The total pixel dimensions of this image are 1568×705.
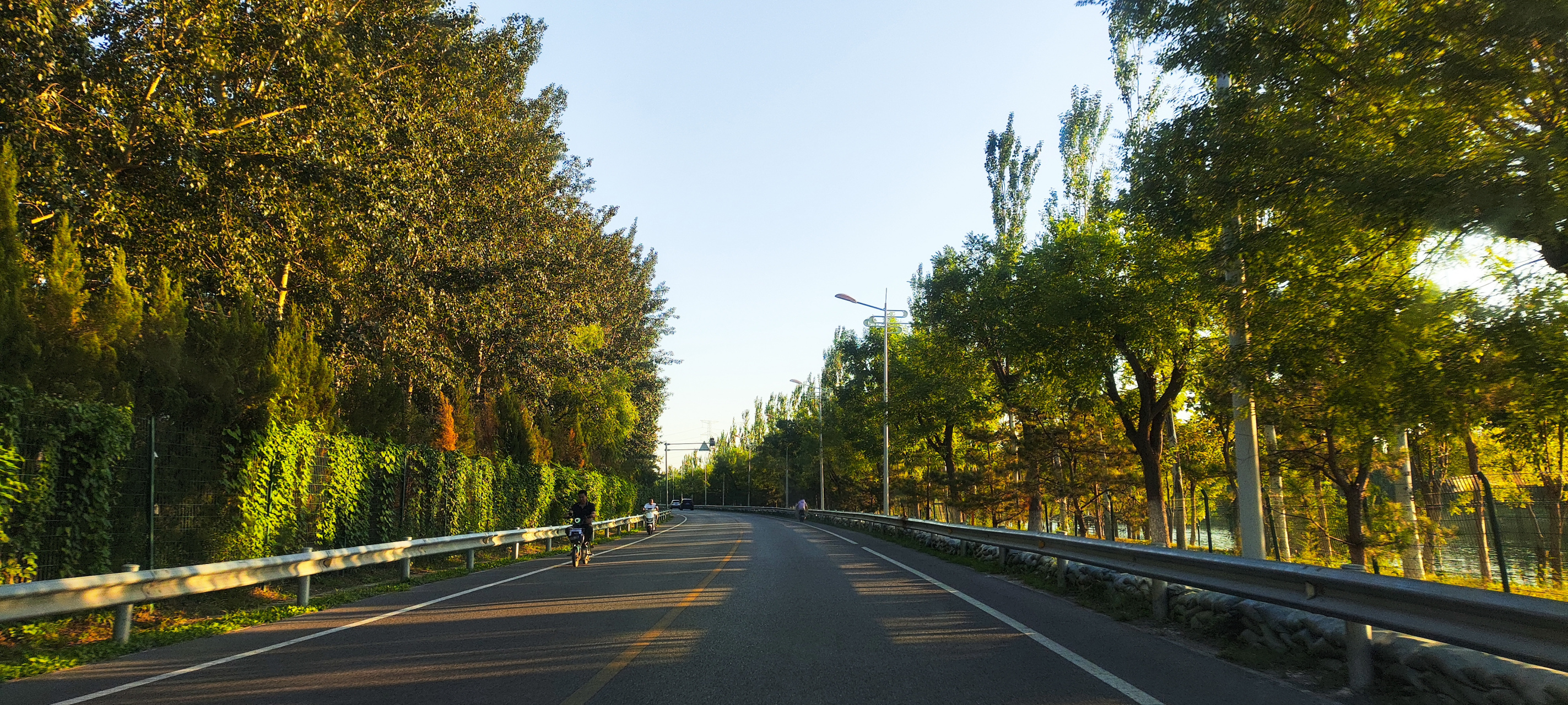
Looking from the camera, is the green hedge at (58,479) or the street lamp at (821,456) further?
the street lamp at (821,456)

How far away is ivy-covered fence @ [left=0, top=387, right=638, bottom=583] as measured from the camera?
29.2 feet

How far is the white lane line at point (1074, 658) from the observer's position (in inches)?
231

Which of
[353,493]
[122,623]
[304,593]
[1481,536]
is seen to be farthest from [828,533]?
[122,623]

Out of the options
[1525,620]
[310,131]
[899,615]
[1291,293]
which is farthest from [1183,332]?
[310,131]

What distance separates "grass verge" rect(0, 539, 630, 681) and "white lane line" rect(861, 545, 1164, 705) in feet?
27.7

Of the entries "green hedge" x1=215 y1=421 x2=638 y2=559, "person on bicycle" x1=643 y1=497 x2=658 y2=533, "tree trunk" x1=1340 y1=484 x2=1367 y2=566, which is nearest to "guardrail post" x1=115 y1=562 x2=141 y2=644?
"green hedge" x1=215 y1=421 x2=638 y2=559

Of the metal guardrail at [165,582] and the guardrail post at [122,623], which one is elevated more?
the metal guardrail at [165,582]

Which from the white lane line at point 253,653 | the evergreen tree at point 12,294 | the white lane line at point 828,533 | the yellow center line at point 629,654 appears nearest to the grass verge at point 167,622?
the white lane line at point 253,653

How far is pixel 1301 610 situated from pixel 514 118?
29554 mm

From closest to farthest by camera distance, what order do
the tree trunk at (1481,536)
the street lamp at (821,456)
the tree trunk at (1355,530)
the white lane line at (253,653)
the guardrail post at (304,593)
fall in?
the white lane line at (253,653) < the guardrail post at (304,593) < the tree trunk at (1481,536) < the tree trunk at (1355,530) < the street lamp at (821,456)

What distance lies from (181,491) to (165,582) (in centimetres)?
351

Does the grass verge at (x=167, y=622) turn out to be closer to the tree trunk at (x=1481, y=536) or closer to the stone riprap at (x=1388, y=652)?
the stone riprap at (x=1388, y=652)

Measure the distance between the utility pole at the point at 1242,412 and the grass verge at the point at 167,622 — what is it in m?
14.3

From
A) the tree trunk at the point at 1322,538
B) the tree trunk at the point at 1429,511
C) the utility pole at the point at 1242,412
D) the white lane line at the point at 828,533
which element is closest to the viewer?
the utility pole at the point at 1242,412
